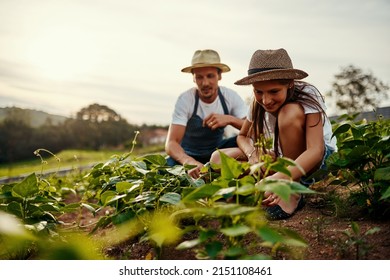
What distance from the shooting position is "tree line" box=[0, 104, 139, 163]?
321cm

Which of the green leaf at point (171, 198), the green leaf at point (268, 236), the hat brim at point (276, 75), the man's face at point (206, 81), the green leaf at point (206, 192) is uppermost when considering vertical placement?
the man's face at point (206, 81)

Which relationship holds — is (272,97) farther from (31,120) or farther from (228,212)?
(31,120)

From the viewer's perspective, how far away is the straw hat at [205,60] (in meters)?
3.61

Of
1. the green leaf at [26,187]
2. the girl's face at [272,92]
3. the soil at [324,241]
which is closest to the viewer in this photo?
the soil at [324,241]

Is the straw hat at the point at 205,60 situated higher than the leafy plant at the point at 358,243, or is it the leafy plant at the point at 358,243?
the straw hat at the point at 205,60

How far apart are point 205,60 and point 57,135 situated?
1609mm

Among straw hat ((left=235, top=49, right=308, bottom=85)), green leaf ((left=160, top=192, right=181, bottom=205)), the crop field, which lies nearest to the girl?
straw hat ((left=235, top=49, right=308, bottom=85))

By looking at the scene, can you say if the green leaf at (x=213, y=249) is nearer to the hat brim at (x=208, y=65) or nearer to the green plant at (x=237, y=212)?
the green plant at (x=237, y=212)

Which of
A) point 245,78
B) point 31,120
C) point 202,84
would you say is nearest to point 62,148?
point 31,120

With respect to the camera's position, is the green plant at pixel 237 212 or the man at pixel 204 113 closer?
the green plant at pixel 237 212

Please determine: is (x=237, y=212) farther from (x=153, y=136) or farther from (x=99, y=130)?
(x=153, y=136)

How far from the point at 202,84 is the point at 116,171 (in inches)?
60.7

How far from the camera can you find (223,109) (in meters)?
3.80

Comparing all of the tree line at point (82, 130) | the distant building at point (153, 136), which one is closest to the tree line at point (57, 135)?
the tree line at point (82, 130)
